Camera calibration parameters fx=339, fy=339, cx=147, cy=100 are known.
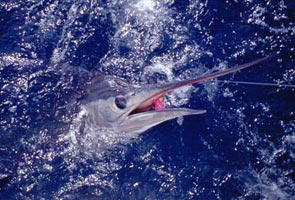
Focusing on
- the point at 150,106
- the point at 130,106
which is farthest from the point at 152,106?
the point at 130,106

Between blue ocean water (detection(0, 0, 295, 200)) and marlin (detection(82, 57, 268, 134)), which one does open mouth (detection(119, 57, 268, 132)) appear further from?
blue ocean water (detection(0, 0, 295, 200))

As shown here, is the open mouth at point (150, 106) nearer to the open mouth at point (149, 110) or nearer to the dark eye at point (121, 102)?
the open mouth at point (149, 110)

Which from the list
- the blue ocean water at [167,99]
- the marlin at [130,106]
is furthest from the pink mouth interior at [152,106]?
the blue ocean water at [167,99]

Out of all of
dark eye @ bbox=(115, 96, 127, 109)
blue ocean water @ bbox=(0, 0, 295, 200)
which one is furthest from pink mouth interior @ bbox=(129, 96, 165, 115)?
blue ocean water @ bbox=(0, 0, 295, 200)

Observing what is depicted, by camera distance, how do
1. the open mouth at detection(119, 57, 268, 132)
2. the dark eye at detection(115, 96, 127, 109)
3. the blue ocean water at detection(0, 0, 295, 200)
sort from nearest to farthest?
the open mouth at detection(119, 57, 268, 132) < the dark eye at detection(115, 96, 127, 109) < the blue ocean water at detection(0, 0, 295, 200)

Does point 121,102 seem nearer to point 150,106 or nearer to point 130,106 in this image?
point 130,106

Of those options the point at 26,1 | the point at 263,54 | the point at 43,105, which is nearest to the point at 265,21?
the point at 263,54

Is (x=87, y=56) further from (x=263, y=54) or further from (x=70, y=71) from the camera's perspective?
(x=263, y=54)
